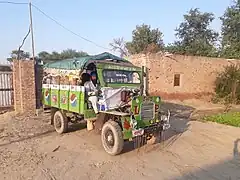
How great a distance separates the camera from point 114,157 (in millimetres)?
5555

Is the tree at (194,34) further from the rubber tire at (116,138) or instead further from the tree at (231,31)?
the rubber tire at (116,138)

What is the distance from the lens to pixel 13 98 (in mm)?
10781

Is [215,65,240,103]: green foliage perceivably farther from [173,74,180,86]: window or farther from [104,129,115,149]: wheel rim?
[104,129,115,149]: wheel rim

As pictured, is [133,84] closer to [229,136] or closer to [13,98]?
[229,136]

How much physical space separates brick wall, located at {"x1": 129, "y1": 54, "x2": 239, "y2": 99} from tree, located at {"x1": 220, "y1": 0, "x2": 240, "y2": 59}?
5.51m

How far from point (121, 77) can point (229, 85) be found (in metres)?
13.2

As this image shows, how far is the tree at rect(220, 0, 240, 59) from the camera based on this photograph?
2531cm

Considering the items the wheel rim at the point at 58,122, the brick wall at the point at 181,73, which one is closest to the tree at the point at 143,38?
the brick wall at the point at 181,73

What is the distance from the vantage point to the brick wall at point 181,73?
16266mm

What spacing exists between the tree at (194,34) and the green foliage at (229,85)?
10.9 metres

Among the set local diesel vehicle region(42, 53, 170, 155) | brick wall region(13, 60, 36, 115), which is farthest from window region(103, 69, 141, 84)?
brick wall region(13, 60, 36, 115)

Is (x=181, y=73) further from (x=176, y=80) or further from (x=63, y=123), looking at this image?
(x=63, y=123)

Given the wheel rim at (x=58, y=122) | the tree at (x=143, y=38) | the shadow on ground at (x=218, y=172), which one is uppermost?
the tree at (x=143, y=38)

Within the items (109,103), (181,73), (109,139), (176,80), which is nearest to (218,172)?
(109,139)
